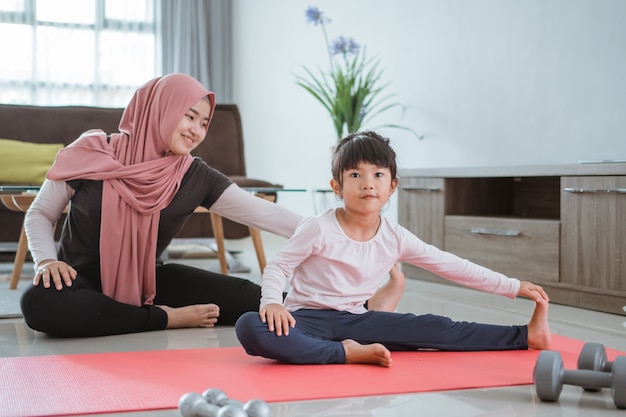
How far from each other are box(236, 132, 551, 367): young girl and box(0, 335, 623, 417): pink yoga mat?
4 cm

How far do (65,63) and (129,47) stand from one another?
1.93 ft

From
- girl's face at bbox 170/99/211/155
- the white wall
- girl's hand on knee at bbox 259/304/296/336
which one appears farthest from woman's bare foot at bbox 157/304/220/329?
the white wall

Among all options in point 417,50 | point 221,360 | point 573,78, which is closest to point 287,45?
point 417,50

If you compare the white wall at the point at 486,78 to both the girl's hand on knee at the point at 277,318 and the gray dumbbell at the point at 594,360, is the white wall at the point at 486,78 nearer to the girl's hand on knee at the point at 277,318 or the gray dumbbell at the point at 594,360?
the gray dumbbell at the point at 594,360

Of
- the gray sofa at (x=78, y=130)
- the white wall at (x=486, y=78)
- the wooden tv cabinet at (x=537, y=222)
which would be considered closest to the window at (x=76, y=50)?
the white wall at (x=486, y=78)

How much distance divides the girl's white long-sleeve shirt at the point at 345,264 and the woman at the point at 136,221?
282 millimetres

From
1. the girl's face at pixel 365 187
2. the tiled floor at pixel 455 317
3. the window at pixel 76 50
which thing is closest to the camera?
the tiled floor at pixel 455 317

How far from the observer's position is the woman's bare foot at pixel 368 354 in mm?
1683

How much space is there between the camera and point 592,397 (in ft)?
4.83

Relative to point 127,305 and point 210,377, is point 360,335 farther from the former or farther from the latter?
point 127,305

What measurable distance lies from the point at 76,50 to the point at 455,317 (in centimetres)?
559

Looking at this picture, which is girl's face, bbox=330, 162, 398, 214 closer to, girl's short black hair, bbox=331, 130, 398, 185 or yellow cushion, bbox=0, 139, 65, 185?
girl's short black hair, bbox=331, 130, 398, 185

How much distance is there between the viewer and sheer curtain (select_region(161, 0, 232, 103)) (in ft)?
24.3

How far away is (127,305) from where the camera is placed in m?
2.16
